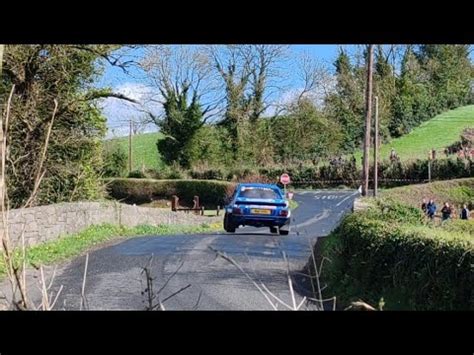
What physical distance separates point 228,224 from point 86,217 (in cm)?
122

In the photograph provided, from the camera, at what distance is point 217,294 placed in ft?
13.1

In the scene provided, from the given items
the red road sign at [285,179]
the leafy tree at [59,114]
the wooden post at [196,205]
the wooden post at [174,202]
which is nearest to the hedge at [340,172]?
the red road sign at [285,179]

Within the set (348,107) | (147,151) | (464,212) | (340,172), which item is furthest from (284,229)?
(464,212)

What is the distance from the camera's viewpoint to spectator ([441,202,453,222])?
4.78 meters

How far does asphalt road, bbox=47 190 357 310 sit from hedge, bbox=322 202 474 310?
0.25 metres

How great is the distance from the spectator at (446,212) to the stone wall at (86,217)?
4.82 ft

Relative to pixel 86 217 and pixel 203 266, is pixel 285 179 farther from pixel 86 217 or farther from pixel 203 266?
pixel 86 217

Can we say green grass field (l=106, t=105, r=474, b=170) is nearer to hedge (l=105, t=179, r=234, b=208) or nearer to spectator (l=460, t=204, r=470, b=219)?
hedge (l=105, t=179, r=234, b=208)

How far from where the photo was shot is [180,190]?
455 centimetres

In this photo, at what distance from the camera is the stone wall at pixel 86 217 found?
461cm

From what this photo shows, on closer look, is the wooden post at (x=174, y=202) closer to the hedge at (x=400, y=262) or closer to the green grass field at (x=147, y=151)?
the green grass field at (x=147, y=151)
